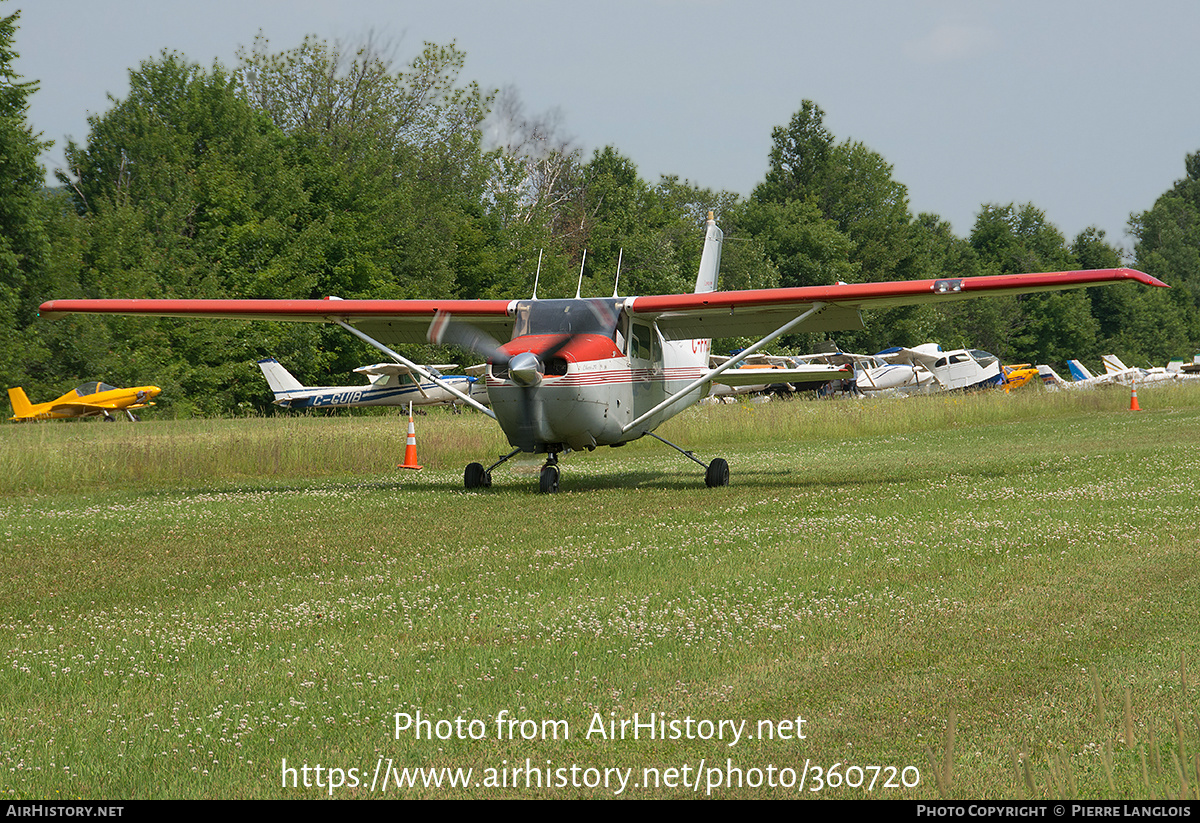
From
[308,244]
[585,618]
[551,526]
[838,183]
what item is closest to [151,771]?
[585,618]

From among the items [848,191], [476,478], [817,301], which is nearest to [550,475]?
[476,478]

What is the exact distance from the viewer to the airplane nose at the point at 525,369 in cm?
1278

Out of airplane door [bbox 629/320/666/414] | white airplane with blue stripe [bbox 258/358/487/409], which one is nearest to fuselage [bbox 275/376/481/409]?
white airplane with blue stripe [bbox 258/358/487/409]

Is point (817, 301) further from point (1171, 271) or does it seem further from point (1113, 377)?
point (1171, 271)

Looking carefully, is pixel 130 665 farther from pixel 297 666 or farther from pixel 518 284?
pixel 518 284

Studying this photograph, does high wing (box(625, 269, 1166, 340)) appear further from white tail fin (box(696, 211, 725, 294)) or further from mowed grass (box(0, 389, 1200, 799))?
white tail fin (box(696, 211, 725, 294))

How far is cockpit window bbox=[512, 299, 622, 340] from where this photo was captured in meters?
13.9

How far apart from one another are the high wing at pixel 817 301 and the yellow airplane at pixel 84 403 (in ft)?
83.4

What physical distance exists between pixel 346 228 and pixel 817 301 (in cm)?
3898

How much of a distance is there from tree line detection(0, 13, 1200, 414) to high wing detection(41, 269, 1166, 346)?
26156 mm

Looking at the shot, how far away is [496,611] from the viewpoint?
20.7ft

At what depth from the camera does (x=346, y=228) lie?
49688 mm

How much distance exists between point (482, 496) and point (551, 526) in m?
3.31

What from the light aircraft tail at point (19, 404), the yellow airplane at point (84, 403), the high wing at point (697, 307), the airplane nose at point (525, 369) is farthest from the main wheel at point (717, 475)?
the light aircraft tail at point (19, 404)
